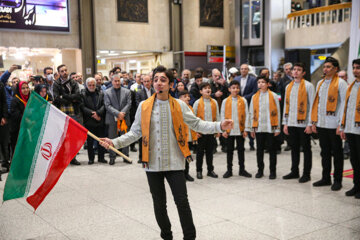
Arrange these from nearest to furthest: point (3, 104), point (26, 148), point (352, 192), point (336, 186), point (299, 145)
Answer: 1. point (26, 148)
2. point (352, 192)
3. point (336, 186)
4. point (299, 145)
5. point (3, 104)

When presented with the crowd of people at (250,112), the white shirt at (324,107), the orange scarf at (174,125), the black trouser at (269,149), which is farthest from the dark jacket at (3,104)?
the white shirt at (324,107)

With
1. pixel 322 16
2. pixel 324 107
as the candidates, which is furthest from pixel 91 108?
pixel 322 16

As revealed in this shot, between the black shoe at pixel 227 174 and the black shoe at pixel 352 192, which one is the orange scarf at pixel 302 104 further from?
the black shoe at pixel 227 174

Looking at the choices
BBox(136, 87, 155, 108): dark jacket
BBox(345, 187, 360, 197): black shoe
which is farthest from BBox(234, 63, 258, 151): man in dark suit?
BBox(345, 187, 360, 197): black shoe

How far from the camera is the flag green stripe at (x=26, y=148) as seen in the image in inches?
148

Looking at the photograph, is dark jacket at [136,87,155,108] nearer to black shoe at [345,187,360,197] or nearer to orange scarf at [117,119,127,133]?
orange scarf at [117,119,127,133]

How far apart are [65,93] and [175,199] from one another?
559cm

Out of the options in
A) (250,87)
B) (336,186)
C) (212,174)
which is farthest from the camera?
(250,87)

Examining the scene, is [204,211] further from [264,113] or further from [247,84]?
[247,84]

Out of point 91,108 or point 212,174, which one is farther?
point 91,108

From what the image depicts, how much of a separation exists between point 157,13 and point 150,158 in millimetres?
18264

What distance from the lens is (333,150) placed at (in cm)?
598

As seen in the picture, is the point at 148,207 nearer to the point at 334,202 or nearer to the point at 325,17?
the point at 334,202

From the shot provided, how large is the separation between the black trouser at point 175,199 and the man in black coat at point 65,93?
17.0ft
